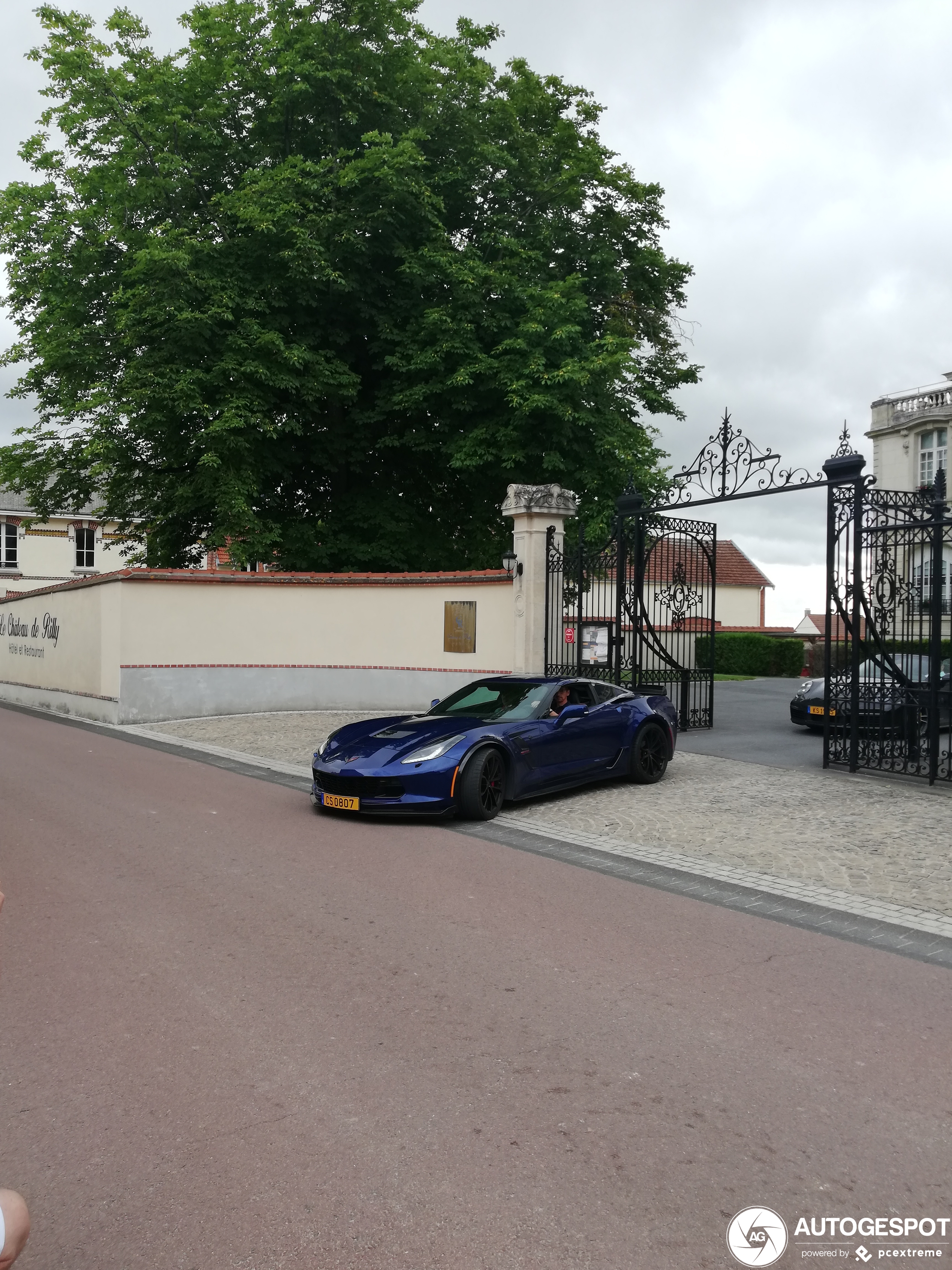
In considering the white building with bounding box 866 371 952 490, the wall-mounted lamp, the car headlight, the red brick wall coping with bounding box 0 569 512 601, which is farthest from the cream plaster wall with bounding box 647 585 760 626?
the car headlight

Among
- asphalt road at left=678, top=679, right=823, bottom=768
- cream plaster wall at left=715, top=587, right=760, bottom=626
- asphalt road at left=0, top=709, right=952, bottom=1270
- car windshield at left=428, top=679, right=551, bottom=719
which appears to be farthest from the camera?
cream plaster wall at left=715, top=587, right=760, bottom=626

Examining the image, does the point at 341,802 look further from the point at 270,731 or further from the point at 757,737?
the point at 757,737

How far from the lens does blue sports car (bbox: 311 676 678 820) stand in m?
9.13

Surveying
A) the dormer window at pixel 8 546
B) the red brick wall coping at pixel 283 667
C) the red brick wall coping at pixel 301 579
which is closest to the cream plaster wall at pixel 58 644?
the red brick wall coping at pixel 301 579

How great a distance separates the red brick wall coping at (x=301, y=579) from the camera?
17938mm

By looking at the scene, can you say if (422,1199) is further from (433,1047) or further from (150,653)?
(150,653)

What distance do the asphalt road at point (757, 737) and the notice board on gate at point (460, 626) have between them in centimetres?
410

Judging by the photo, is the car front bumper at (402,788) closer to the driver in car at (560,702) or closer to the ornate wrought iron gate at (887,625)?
the driver in car at (560,702)

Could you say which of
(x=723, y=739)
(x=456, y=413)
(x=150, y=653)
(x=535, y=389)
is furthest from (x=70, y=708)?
(x=723, y=739)

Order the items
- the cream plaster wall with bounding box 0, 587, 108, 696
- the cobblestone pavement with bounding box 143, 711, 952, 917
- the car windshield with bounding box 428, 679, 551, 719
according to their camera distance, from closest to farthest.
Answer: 1. the cobblestone pavement with bounding box 143, 711, 952, 917
2. the car windshield with bounding box 428, 679, 551, 719
3. the cream plaster wall with bounding box 0, 587, 108, 696

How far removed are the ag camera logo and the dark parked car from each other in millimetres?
9372

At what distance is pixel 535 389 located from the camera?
1938 cm

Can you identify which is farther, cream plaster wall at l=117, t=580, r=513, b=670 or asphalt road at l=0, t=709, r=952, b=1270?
cream plaster wall at l=117, t=580, r=513, b=670

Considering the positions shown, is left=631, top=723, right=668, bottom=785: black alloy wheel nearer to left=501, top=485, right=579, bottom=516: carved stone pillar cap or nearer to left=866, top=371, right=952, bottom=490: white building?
left=501, top=485, right=579, bottom=516: carved stone pillar cap
